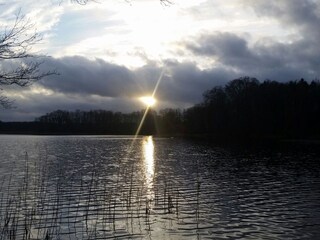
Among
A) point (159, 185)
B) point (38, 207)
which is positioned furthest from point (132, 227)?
point (159, 185)

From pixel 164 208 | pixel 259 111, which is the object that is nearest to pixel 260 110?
pixel 259 111

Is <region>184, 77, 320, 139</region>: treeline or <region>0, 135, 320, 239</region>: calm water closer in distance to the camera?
<region>0, 135, 320, 239</region>: calm water

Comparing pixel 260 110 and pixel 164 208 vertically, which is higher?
pixel 260 110

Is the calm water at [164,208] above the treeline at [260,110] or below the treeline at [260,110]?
below

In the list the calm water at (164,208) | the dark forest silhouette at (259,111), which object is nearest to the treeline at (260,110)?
the dark forest silhouette at (259,111)

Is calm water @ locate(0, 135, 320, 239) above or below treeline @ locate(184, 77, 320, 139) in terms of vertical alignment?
below

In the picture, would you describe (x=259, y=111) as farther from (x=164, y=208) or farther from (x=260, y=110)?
(x=164, y=208)

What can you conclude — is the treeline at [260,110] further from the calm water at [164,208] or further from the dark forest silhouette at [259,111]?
the calm water at [164,208]

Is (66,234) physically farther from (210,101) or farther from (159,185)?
(210,101)

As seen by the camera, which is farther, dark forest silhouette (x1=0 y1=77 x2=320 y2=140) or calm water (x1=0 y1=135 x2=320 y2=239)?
dark forest silhouette (x1=0 y1=77 x2=320 y2=140)

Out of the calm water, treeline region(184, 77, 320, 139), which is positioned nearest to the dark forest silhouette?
treeline region(184, 77, 320, 139)

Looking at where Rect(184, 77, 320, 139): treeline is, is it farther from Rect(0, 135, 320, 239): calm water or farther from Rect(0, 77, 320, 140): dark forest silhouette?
Rect(0, 135, 320, 239): calm water

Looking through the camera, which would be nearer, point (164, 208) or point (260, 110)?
point (164, 208)

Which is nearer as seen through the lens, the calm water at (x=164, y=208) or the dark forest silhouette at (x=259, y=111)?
the calm water at (x=164, y=208)
